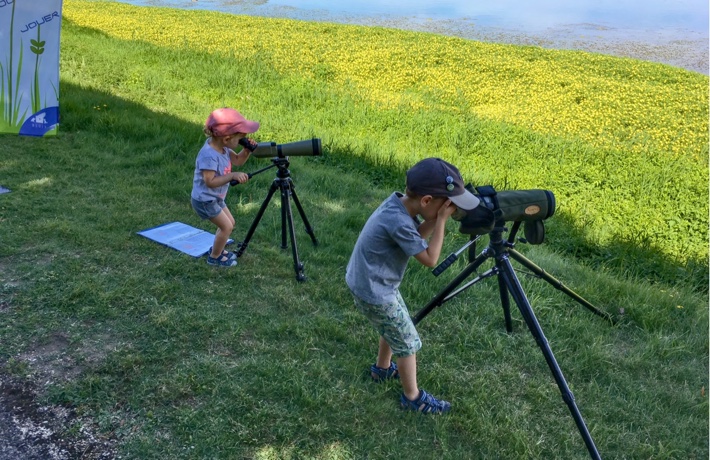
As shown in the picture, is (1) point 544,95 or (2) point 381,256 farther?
(1) point 544,95

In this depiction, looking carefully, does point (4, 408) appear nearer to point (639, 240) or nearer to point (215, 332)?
point (215, 332)

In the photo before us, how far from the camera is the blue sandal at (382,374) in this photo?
10.8ft

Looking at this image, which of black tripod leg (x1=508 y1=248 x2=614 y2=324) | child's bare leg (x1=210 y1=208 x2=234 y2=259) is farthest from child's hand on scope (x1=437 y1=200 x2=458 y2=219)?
child's bare leg (x1=210 y1=208 x2=234 y2=259)

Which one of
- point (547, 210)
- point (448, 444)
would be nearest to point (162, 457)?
point (448, 444)

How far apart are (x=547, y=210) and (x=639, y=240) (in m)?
3.90

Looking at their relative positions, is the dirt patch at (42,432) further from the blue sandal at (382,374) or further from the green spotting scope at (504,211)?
the green spotting scope at (504,211)

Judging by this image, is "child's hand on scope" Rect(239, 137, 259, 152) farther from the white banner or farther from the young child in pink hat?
the white banner

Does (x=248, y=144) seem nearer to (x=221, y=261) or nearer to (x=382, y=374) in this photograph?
(x=221, y=261)

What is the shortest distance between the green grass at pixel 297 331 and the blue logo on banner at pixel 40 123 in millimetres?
411

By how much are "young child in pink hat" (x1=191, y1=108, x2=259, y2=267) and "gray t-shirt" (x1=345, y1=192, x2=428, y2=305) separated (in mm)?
1407

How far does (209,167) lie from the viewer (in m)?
4.11

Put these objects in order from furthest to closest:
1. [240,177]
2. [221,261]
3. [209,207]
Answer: [221,261]
[209,207]
[240,177]

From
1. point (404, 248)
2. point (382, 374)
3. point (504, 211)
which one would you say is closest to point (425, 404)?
point (382, 374)

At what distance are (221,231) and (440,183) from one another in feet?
7.52
